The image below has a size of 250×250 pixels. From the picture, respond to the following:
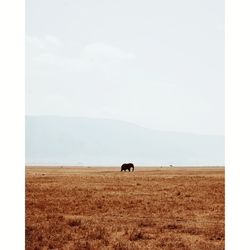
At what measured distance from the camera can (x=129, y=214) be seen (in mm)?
17250
